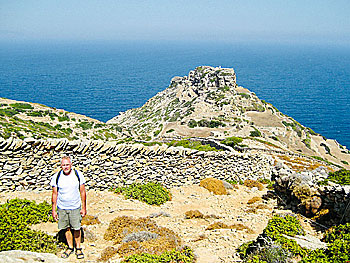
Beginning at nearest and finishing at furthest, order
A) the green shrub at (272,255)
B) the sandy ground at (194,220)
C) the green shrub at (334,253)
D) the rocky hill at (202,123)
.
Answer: the green shrub at (334,253), the green shrub at (272,255), the sandy ground at (194,220), the rocky hill at (202,123)

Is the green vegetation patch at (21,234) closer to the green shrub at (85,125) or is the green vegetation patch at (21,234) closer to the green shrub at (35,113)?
the green shrub at (85,125)

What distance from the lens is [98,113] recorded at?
471ft

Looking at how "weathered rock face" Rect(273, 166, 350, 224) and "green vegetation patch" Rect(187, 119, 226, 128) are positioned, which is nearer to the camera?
"weathered rock face" Rect(273, 166, 350, 224)

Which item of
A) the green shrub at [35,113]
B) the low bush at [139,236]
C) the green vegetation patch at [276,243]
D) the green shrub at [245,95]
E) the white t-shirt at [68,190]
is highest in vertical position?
the white t-shirt at [68,190]

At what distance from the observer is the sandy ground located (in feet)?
26.2

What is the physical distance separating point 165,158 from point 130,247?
6312mm

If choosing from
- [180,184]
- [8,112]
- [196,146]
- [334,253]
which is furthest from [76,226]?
[8,112]

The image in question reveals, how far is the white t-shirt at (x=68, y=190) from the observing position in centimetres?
678

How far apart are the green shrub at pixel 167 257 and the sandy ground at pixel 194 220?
432 millimetres

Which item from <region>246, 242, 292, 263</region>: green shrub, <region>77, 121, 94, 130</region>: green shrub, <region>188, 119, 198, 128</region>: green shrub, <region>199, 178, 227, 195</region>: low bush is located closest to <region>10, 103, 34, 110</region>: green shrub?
<region>77, 121, 94, 130</region>: green shrub

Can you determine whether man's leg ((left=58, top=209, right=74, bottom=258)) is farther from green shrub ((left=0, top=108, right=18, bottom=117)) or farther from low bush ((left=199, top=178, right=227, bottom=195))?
green shrub ((left=0, top=108, right=18, bottom=117))

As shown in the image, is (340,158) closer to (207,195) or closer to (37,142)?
(207,195)

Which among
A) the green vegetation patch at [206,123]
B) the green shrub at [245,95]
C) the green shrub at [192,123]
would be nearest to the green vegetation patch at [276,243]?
the green vegetation patch at [206,123]

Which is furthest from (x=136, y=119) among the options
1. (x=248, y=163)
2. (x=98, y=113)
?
(x=248, y=163)
